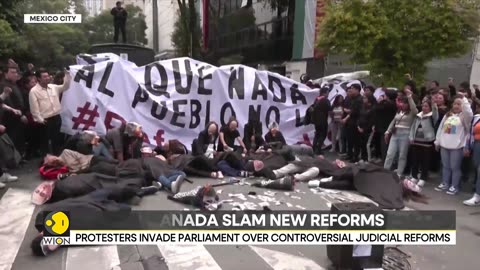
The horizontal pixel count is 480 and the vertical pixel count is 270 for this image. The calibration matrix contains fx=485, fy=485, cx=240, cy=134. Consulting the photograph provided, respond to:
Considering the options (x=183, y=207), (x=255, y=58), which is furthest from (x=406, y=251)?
(x=255, y=58)

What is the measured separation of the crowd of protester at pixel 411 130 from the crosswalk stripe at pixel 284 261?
353cm

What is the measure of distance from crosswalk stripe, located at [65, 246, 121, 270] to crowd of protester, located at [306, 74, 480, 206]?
5.13m

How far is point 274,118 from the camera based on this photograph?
10977 millimetres

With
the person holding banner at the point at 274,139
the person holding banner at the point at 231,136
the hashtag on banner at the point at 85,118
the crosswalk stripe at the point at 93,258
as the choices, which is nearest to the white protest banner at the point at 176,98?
the hashtag on banner at the point at 85,118

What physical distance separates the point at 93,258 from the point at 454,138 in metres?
5.63

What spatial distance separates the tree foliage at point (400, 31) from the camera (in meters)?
10.8

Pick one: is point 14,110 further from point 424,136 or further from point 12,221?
point 424,136

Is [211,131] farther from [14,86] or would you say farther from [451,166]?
[451,166]

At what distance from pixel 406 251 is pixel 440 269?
45 centimetres

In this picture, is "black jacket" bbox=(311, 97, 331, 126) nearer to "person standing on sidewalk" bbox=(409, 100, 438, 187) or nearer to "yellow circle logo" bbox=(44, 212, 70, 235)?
"person standing on sidewalk" bbox=(409, 100, 438, 187)

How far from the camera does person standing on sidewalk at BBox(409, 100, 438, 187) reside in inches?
320

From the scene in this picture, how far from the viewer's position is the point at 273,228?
3865mm

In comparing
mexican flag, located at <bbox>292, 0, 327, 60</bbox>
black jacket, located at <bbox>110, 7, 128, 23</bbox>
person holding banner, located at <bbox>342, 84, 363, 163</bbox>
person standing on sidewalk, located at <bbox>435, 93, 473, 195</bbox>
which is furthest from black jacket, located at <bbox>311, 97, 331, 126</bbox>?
mexican flag, located at <bbox>292, 0, 327, 60</bbox>

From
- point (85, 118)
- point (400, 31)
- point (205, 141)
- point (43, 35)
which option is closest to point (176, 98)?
point (205, 141)
